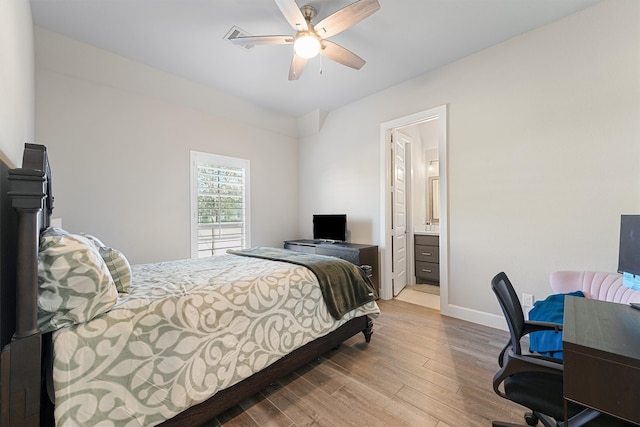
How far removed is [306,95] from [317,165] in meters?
1.23

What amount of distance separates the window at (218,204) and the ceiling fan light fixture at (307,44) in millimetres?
2153

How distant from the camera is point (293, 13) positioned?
1813 millimetres

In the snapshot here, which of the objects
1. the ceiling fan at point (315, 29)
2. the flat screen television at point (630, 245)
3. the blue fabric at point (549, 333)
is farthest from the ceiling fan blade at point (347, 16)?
the blue fabric at point (549, 333)

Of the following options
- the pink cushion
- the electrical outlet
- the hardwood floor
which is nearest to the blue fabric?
the pink cushion

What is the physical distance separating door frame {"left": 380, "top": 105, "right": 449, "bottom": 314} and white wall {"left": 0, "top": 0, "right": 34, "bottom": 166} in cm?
346

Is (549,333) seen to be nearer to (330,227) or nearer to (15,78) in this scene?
(330,227)

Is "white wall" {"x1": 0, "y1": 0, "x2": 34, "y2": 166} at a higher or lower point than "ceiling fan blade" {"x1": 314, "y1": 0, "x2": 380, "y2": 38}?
lower

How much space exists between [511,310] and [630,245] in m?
0.93

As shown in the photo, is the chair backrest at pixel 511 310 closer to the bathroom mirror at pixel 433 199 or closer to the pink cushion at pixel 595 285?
the pink cushion at pixel 595 285

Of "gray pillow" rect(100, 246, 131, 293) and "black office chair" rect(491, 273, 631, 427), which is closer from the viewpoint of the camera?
"black office chair" rect(491, 273, 631, 427)

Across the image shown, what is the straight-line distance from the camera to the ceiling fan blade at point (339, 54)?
2182 mm

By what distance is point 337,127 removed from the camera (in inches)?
166

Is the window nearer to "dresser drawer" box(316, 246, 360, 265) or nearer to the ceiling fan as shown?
"dresser drawer" box(316, 246, 360, 265)

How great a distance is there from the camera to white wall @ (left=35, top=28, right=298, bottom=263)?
249cm
